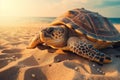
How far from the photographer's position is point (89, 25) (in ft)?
16.0

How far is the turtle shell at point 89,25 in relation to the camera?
4727mm

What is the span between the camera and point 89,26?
4.84 meters

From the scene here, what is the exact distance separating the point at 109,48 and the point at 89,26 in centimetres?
97

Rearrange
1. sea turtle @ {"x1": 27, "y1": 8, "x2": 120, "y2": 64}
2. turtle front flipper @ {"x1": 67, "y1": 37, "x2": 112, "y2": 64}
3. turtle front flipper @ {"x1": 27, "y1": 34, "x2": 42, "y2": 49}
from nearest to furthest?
turtle front flipper @ {"x1": 67, "y1": 37, "x2": 112, "y2": 64}, sea turtle @ {"x1": 27, "y1": 8, "x2": 120, "y2": 64}, turtle front flipper @ {"x1": 27, "y1": 34, "x2": 42, "y2": 49}

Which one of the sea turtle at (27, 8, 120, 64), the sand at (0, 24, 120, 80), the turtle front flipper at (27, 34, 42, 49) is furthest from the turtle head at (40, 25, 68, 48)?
the turtle front flipper at (27, 34, 42, 49)

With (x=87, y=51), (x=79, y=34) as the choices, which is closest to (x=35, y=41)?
(x=79, y=34)

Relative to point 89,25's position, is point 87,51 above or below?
below

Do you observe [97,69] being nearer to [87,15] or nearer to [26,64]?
[26,64]

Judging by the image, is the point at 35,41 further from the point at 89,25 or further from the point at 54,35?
the point at 89,25

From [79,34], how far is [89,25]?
315 millimetres

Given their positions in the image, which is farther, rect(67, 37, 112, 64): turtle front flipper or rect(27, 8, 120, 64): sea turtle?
rect(27, 8, 120, 64): sea turtle

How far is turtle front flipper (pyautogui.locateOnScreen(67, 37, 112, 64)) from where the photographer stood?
4.11 meters

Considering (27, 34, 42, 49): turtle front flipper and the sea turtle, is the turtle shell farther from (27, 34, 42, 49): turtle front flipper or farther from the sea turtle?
(27, 34, 42, 49): turtle front flipper

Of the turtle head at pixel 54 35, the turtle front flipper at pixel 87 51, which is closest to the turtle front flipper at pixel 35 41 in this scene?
the turtle head at pixel 54 35
